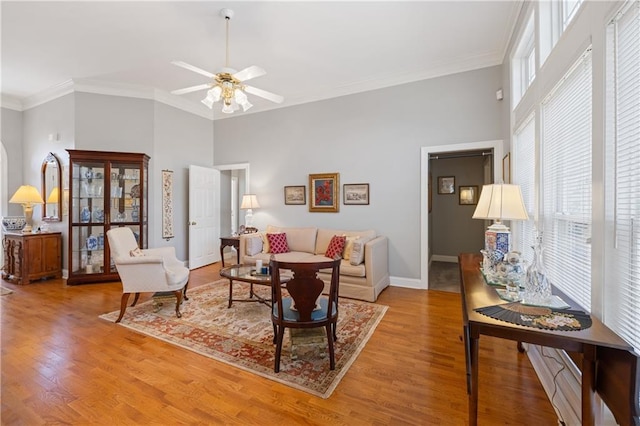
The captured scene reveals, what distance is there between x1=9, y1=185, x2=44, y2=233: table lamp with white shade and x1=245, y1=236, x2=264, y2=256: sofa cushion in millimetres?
3637

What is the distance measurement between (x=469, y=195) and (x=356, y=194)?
2905 millimetres

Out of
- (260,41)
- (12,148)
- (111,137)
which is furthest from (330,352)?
(12,148)

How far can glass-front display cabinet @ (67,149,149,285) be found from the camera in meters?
4.52

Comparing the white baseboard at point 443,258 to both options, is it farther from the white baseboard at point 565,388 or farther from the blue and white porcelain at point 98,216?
the blue and white porcelain at point 98,216

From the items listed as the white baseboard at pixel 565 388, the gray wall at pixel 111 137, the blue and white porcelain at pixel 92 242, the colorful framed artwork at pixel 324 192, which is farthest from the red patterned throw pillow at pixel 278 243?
the white baseboard at pixel 565 388

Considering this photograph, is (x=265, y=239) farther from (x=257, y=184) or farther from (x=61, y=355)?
(x=61, y=355)

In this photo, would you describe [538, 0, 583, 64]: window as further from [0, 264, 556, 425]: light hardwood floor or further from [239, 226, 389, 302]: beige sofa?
[239, 226, 389, 302]: beige sofa

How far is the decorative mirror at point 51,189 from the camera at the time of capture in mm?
4879

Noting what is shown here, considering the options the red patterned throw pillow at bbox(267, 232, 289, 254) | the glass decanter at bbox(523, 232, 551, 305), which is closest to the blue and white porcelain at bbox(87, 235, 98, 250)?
the red patterned throw pillow at bbox(267, 232, 289, 254)

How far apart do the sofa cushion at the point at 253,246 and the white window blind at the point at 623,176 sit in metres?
4.10

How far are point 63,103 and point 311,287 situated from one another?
5.61 metres

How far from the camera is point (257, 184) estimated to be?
5684mm

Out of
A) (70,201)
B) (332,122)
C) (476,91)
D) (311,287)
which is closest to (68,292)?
(70,201)

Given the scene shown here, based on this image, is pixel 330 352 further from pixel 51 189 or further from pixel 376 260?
pixel 51 189
